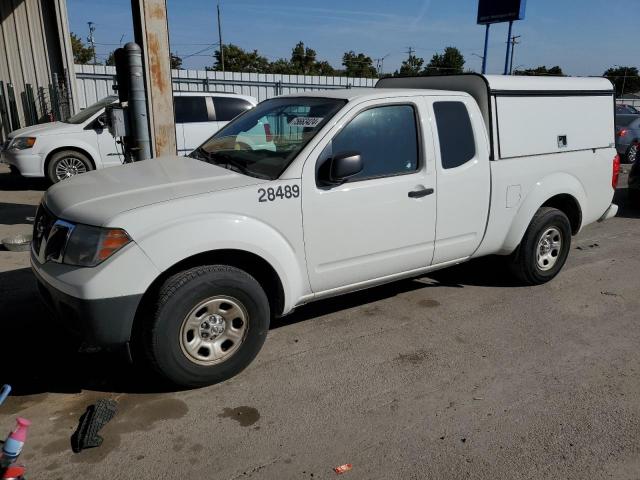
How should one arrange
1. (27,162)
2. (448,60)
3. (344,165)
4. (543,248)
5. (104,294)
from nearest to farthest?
(104,294) < (344,165) < (543,248) < (27,162) < (448,60)

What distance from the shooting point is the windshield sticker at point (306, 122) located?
3.74 meters

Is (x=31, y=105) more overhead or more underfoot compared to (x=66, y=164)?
more overhead

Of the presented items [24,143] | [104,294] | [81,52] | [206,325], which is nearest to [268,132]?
[206,325]

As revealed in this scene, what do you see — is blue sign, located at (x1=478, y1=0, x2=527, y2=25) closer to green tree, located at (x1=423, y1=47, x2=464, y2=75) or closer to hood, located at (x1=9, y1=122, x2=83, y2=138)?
hood, located at (x1=9, y1=122, x2=83, y2=138)

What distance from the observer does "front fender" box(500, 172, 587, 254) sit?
4.79 m

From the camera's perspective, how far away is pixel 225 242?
3184 mm

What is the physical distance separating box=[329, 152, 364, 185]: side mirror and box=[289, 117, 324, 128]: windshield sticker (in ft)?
1.27

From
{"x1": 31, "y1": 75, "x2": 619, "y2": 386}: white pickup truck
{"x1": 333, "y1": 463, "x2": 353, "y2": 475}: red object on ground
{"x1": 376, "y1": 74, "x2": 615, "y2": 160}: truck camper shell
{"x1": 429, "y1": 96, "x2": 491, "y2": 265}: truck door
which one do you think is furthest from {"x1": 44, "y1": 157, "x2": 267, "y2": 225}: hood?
{"x1": 376, "y1": 74, "x2": 615, "y2": 160}: truck camper shell

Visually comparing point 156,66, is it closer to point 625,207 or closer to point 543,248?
point 543,248

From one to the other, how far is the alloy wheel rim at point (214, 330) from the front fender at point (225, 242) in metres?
0.33

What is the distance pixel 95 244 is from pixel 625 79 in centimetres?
7842

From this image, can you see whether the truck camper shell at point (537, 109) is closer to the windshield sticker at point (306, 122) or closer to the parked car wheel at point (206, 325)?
the windshield sticker at point (306, 122)

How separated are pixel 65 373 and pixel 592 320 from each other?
415 centimetres

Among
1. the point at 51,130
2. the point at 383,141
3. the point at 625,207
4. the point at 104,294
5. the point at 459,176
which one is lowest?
the point at 625,207
